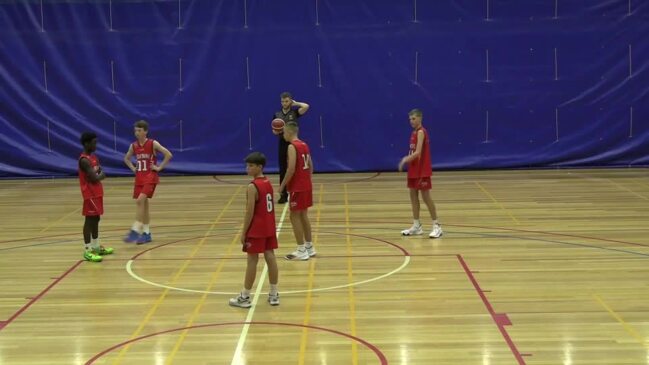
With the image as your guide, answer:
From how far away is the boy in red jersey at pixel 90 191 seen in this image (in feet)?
32.2

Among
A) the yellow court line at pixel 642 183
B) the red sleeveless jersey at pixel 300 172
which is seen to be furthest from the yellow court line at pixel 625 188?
the red sleeveless jersey at pixel 300 172

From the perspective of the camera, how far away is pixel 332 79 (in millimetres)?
18344

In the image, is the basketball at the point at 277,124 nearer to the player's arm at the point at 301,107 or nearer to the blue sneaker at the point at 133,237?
the player's arm at the point at 301,107

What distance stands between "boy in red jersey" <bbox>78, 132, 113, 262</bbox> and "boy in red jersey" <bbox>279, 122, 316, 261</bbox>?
2.17m

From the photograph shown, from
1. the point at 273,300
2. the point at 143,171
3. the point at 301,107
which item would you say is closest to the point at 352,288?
the point at 273,300

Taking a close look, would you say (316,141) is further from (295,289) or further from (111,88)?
(295,289)

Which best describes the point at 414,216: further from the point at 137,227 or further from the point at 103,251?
the point at 103,251

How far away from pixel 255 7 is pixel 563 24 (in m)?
6.57

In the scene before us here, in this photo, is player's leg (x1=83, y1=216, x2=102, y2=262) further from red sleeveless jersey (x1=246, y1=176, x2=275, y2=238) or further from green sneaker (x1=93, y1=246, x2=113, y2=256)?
red sleeveless jersey (x1=246, y1=176, x2=275, y2=238)

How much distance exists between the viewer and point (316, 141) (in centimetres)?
1838

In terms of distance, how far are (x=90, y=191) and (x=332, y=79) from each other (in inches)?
362

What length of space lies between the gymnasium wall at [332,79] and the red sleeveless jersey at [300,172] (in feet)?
28.4

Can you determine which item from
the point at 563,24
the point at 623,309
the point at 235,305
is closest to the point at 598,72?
the point at 563,24

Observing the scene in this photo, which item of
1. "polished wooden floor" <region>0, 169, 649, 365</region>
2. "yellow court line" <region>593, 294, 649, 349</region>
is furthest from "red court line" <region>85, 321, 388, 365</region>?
"yellow court line" <region>593, 294, 649, 349</region>
